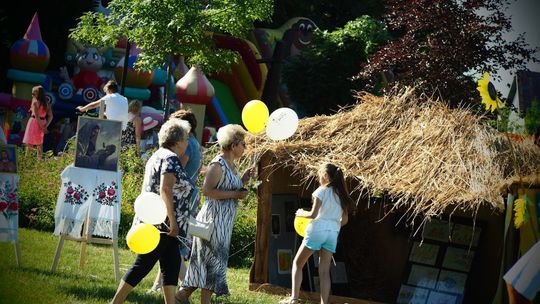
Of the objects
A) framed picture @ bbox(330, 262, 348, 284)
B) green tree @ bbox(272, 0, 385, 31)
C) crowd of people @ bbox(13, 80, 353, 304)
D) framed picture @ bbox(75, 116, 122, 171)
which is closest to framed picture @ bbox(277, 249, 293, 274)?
framed picture @ bbox(330, 262, 348, 284)

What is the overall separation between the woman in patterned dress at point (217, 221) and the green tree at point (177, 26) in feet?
32.2

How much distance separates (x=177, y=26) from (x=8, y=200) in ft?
28.9

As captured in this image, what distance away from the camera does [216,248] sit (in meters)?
7.94

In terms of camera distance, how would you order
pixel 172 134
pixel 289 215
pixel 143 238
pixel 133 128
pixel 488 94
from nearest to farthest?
1. pixel 143 238
2. pixel 172 134
3. pixel 488 94
4. pixel 289 215
5. pixel 133 128

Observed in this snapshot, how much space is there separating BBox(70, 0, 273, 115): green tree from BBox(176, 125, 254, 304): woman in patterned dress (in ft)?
32.2

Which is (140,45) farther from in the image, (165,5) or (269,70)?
(269,70)

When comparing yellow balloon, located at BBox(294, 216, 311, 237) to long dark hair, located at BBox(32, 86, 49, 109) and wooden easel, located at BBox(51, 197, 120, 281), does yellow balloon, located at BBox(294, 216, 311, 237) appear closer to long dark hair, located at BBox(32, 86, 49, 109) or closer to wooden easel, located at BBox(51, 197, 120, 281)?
wooden easel, located at BBox(51, 197, 120, 281)

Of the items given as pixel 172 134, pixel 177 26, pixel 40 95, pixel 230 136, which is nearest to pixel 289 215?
pixel 230 136

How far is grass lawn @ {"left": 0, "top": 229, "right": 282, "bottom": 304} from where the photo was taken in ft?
26.3

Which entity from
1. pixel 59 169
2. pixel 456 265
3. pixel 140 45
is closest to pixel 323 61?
pixel 140 45

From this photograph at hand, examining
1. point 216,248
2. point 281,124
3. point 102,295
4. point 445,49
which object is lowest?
point 102,295

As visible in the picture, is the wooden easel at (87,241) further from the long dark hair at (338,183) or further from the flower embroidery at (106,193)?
the long dark hair at (338,183)

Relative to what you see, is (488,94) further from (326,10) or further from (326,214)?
(326,10)

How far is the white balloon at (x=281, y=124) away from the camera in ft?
30.6
